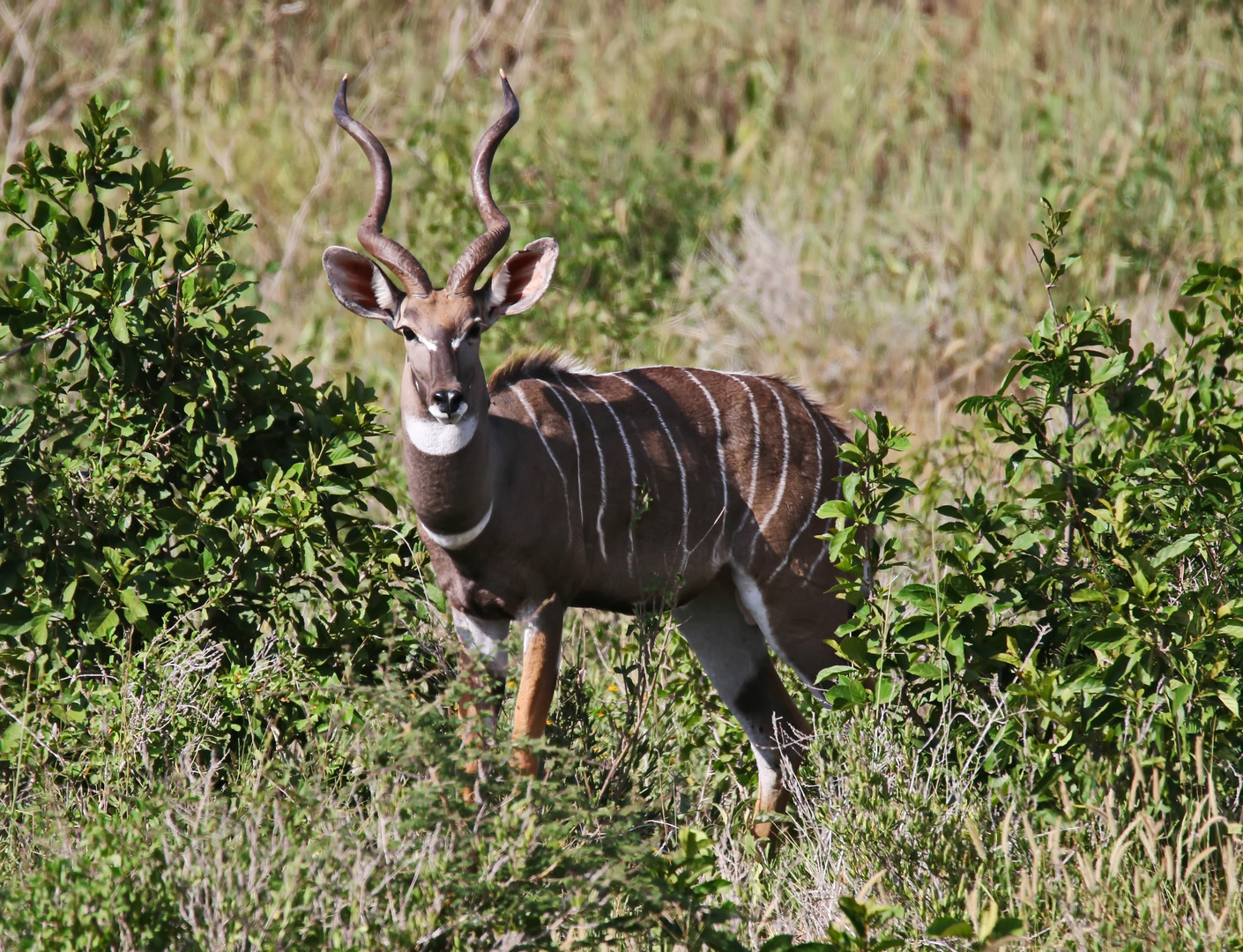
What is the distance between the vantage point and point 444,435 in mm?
3797

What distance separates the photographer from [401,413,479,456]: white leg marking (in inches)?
149

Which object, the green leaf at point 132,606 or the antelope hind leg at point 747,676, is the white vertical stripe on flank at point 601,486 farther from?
the green leaf at point 132,606

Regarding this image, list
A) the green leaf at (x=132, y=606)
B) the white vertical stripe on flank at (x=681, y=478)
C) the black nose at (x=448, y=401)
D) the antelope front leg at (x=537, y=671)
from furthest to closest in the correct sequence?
the white vertical stripe on flank at (x=681, y=478) < the antelope front leg at (x=537, y=671) < the green leaf at (x=132, y=606) < the black nose at (x=448, y=401)

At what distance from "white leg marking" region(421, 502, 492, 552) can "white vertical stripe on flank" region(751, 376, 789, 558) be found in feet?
3.13

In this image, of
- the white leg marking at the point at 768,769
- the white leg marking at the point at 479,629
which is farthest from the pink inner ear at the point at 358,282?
the white leg marking at the point at 768,769

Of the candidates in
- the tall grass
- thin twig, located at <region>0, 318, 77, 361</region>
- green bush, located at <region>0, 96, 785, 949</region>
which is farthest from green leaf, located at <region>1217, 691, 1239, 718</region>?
the tall grass

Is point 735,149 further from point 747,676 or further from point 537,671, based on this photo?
point 537,671

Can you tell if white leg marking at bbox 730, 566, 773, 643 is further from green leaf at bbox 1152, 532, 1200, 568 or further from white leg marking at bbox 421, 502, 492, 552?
green leaf at bbox 1152, 532, 1200, 568

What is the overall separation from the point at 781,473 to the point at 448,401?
1280 millimetres

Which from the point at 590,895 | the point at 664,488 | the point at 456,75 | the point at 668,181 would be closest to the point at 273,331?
the point at 668,181

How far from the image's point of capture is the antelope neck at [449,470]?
3.80 meters

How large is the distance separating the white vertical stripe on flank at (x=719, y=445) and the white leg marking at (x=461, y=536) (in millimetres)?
832

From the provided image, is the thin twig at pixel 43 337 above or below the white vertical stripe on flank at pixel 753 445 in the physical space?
above

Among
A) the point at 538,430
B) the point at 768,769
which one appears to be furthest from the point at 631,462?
the point at 768,769
